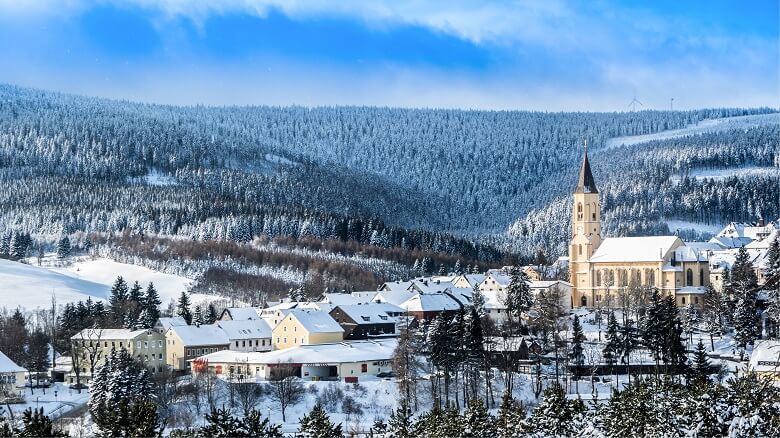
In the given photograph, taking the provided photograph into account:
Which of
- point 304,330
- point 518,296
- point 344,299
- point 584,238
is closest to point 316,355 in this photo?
point 304,330

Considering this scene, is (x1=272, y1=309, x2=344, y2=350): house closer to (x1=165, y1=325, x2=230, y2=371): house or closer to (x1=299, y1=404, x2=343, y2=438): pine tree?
(x1=165, y1=325, x2=230, y2=371): house

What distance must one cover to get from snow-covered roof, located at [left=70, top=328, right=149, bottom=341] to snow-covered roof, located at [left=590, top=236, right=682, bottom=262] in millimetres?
46007

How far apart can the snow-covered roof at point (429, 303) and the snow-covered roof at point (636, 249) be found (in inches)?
787

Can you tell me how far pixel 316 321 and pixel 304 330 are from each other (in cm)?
193

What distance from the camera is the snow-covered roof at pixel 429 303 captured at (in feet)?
304

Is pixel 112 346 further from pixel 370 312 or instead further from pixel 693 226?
pixel 693 226

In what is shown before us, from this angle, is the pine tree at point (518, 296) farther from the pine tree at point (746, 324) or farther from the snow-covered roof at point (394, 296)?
the pine tree at point (746, 324)

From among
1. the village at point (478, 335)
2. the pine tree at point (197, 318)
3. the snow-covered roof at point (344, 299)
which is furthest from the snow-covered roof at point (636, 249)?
the pine tree at point (197, 318)

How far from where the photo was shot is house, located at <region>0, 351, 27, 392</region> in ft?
219

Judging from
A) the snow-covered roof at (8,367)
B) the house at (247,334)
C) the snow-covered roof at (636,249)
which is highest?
the snow-covered roof at (636,249)

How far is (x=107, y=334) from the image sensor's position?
264 ft

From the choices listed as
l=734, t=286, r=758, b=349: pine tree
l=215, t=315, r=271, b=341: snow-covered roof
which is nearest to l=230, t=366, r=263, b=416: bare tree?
l=215, t=315, r=271, b=341: snow-covered roof

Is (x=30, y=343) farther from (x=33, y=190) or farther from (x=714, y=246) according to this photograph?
(x=33, y=190)

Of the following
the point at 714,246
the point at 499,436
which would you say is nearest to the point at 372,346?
the point at 499,436
